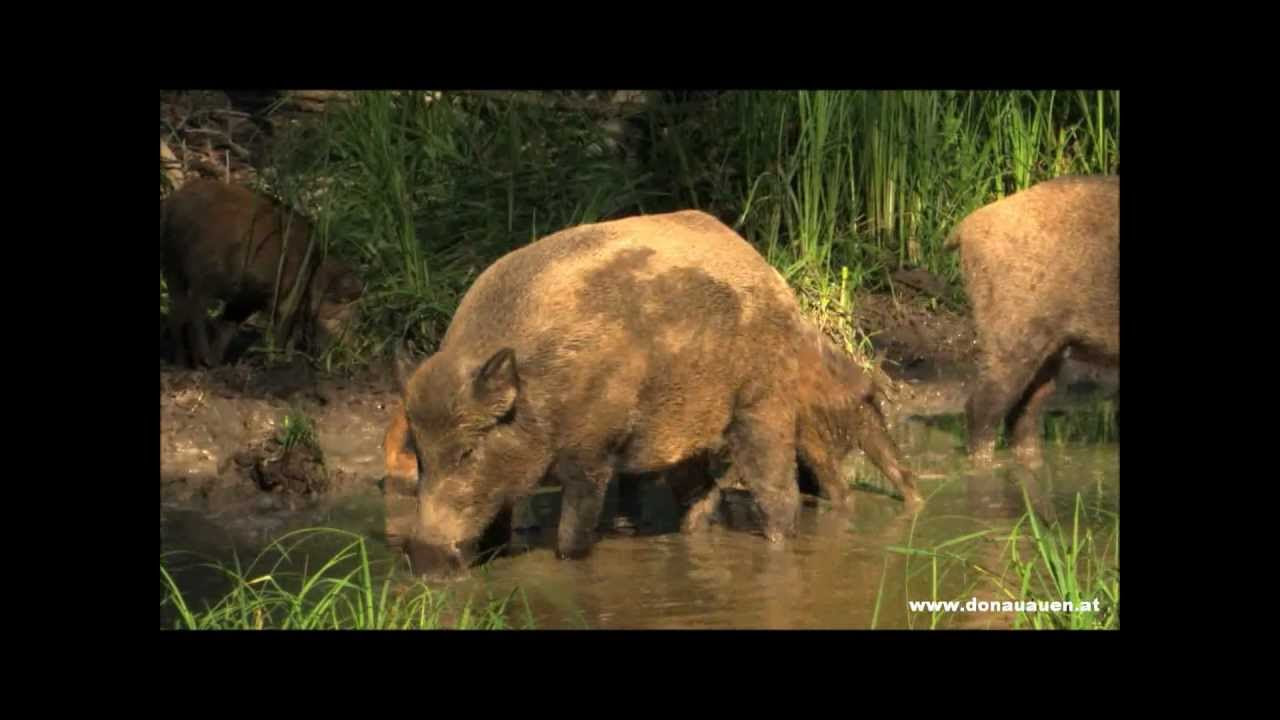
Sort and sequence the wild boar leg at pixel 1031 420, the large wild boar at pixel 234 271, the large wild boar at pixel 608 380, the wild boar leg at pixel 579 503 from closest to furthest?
the large wild boar at pixel 608 380, the wild boar leg at pixel 579 503, the wild boar leg at pixel 1031 420, the large wild boar at pixel 234 271

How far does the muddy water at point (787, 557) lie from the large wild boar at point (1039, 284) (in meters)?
0.50

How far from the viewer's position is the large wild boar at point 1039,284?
841 centimetres

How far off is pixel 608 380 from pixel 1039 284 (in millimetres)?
2710

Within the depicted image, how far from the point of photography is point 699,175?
10547mm

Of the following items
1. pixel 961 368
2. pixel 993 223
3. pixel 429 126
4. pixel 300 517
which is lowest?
pixel 300 517

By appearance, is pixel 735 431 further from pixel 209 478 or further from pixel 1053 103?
pixel 1053 103

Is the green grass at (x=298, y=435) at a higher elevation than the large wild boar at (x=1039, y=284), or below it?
below

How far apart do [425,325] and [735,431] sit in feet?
9.49

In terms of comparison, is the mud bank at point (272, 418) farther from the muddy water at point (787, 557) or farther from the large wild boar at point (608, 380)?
the large wild boar at point (608, 380)

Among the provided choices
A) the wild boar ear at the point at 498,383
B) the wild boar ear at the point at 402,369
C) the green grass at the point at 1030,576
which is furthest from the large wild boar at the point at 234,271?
the green grass at the point at 1030,576

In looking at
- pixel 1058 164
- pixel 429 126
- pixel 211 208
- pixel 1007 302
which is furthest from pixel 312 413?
pixel 1058 164

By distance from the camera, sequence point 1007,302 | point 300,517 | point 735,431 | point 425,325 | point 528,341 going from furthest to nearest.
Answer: point 425,325 → point 1007,302 → point 300,517 → point 735,431 → point 528,341

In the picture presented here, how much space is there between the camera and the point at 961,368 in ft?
32.5

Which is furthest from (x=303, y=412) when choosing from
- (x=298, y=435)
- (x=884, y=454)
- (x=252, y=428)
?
(x=884, y=454)
